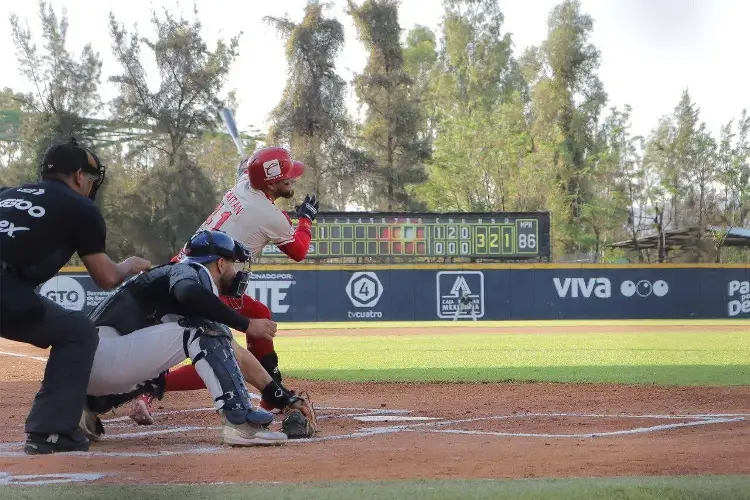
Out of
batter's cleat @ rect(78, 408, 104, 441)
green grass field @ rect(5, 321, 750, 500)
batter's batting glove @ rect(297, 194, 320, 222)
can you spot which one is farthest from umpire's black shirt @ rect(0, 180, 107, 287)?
batter's batting glove @ rect(297, 194, 320, 222)

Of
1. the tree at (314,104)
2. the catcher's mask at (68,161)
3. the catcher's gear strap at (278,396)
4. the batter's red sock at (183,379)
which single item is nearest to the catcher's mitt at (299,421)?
the catcher's gear strap at (278,396)

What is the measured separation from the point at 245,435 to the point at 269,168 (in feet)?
6.10

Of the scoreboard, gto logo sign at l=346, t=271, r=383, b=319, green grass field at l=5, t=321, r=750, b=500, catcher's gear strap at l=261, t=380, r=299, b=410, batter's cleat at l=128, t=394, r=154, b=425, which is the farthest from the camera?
gto logo sign at l=346, t=271, r=383, b=319

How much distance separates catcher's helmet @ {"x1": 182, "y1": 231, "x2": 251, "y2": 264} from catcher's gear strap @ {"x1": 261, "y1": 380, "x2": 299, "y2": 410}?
75 centimetres

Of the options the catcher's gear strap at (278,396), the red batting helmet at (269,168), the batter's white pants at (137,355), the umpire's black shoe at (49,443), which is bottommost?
the umpire's black shoe at (49,443)

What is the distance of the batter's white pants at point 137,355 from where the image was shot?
5074mm

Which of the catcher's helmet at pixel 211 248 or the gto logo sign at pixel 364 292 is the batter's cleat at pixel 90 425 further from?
the gto logo sign at pixel 364 292

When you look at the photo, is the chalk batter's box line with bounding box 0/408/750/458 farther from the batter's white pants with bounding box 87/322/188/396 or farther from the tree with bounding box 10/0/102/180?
the tree with bounding box 10/0/102/180

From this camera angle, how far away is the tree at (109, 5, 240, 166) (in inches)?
1599

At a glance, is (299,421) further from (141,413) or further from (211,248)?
(141,413)

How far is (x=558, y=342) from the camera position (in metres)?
17.5

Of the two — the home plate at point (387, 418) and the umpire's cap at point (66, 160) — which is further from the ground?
the umpire's cap at point (66, 160)

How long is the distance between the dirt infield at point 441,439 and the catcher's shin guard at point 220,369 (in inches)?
7.0

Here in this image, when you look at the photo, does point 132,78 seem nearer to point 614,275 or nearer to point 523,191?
point 523,191
